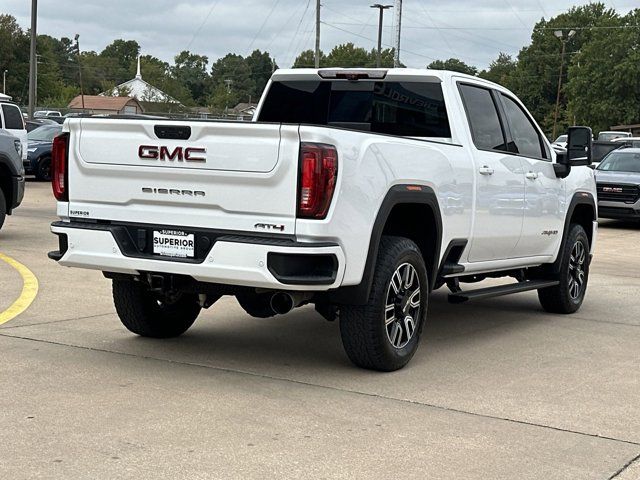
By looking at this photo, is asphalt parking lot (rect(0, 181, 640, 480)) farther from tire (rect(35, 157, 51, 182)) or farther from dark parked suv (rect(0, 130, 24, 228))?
tire (rect(35, 157, 51, 182))

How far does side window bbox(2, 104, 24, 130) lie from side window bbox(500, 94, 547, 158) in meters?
18.0

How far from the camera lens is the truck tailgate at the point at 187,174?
20.6 ft

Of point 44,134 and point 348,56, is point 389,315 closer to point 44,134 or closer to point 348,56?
point 44,134

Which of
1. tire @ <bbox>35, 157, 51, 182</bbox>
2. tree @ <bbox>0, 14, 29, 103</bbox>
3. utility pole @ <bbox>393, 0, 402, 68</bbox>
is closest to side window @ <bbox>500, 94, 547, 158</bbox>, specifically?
tire @ <bbox>35, 157, 51, 182</bbox>

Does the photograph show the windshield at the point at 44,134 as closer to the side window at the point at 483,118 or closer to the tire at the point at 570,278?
the tire at the point at 570,278

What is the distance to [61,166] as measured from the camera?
7156 mm

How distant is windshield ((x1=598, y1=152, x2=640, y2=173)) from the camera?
22.9 meters

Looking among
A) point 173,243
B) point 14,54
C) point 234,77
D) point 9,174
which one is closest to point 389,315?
point 173,243

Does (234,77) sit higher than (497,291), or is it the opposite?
(234,77)

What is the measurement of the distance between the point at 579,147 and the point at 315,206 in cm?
396

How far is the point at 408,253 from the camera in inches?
277

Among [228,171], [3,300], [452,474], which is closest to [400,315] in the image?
→ [228,171]

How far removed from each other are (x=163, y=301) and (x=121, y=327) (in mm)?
732

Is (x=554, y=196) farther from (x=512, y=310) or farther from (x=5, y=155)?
(x=5, y=155)
